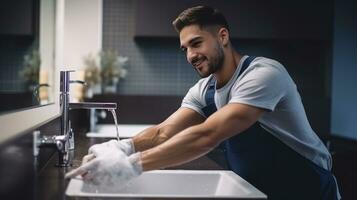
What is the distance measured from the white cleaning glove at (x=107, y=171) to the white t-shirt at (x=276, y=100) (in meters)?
0.35

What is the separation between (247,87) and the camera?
1.13 metres

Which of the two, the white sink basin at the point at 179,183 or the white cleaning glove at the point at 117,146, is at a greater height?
the white cleaning glove at the point at 117,146

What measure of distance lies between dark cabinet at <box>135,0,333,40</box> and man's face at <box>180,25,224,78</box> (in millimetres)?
2056

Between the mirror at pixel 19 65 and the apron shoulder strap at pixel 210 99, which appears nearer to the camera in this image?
the mirror at pixel 19 65

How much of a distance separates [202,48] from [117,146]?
40 centimetres

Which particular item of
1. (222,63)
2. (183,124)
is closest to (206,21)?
(222,63)

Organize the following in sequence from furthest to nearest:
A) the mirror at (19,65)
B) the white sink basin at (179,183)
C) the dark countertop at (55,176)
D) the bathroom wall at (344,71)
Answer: the bathroom wall at (344,71), the white sink basin at (179,183), the mirror at (19,65), the dark countertop at (55,176)

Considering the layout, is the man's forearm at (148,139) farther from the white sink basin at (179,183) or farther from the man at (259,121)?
the white sink basin at (179,183)

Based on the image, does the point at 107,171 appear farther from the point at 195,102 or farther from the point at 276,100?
the point at 195,102

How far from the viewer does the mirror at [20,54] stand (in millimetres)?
1076

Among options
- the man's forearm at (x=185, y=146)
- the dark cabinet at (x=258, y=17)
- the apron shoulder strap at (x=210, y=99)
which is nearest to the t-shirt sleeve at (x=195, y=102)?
the apron shoulder strap at (x=210, y=99)

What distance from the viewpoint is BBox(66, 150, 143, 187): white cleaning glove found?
0.94m

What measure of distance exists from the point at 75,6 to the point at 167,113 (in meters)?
1.15

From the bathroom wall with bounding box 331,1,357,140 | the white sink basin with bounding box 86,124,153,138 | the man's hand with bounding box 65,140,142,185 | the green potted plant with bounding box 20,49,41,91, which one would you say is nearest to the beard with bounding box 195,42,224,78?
the man's hand with bounding box 65,140,142,185
